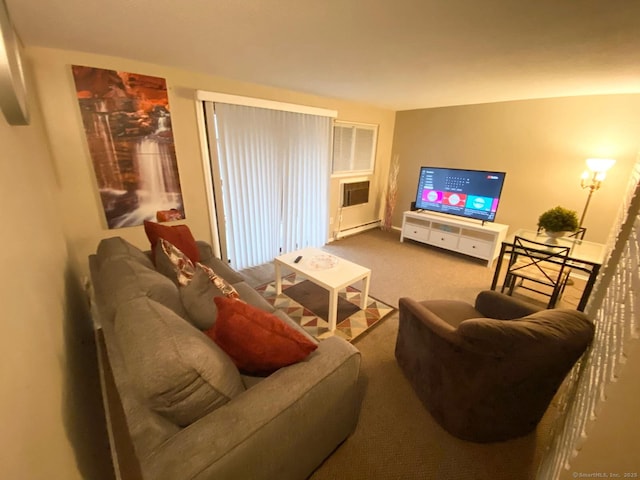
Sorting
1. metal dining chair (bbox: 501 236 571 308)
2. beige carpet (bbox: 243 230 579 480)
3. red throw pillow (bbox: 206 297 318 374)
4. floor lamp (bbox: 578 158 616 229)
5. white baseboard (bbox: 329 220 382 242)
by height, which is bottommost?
beige carpet (bbox: 243 230 579 480)

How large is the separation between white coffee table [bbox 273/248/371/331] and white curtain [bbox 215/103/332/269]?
802 millimetres

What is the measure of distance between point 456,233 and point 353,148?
6.82ft

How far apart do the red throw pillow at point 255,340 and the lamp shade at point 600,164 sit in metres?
3.74

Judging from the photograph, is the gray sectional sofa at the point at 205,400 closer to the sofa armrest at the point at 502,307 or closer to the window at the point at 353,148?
the sofa armrest at the point at 502,307

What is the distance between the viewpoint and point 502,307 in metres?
1.72

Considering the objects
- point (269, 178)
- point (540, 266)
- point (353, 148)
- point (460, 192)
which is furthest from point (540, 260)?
point (269, 178)

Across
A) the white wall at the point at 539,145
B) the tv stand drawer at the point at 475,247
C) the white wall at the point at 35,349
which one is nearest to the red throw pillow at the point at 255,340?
the white wall at the point at 35,349

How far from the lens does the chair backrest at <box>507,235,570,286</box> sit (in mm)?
2496

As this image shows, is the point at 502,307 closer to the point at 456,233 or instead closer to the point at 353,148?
the point at 456,233

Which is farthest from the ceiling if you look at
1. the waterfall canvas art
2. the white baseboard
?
the white baseboard

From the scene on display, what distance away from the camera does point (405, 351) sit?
69.5 inches

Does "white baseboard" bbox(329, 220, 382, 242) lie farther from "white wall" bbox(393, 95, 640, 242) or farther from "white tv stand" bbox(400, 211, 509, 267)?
"white wall" bbox(393, 95, 640, 242)

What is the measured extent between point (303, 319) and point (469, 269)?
2.47m

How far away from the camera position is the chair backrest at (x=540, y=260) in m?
2.50
